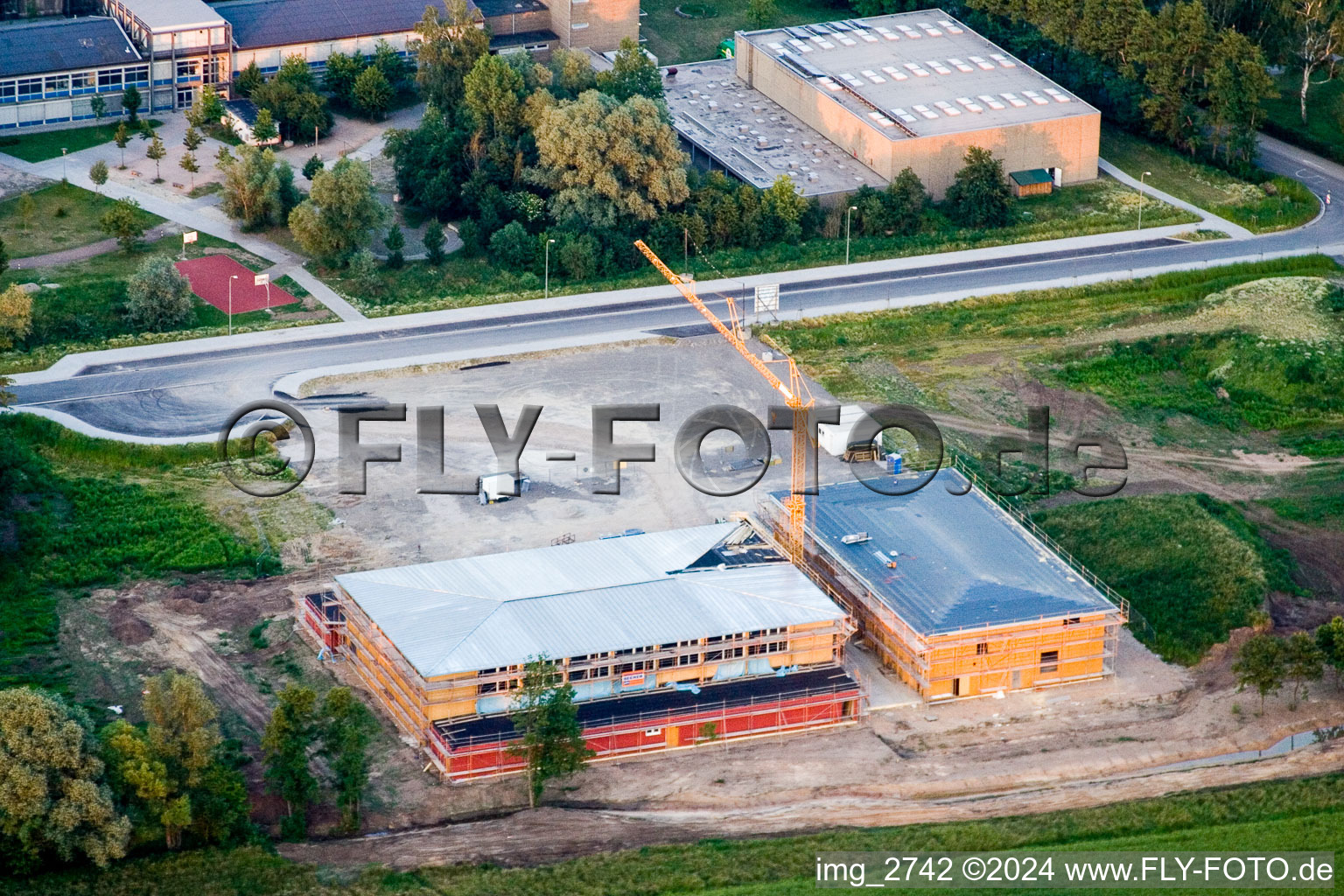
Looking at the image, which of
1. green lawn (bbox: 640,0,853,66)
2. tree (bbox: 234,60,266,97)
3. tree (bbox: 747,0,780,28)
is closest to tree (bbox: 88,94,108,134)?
tree (bbox: 234,60,266,97)

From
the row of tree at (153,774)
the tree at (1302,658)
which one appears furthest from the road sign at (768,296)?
the row of tree at (153,774)

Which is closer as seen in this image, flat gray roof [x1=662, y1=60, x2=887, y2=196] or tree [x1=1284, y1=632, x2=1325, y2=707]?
tree [x1=1284, y1=632, x2=1325, y2=707]

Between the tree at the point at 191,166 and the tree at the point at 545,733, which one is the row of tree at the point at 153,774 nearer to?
the tree at the point at 545,733

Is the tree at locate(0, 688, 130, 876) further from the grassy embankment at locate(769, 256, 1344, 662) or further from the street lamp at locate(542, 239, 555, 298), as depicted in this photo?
the street lamp at locate(542, 239, 555, 298)

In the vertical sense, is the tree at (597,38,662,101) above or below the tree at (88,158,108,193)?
above

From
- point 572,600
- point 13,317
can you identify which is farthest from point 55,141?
point 572,600

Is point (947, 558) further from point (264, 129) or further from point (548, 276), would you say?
point (264, 129)

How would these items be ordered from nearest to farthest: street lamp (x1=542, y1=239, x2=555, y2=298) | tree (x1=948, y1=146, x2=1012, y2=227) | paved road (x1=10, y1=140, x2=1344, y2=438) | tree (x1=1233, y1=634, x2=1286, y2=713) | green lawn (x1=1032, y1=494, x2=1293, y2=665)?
tree (x1=1233, y1=634, x2=1286, y2=713), green lawn (x1=1032, y1=494, x2=1293, y2=665), paved road (x1=10, y1=140, x2=1344, y2=438), street lamp (x1=542, y1=239, x2=555, y2=298), tree (x1=948, y1=146, x2=1012, y2=227)

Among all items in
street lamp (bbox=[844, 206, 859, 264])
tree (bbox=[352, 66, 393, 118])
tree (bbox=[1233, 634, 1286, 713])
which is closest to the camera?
tree (bbox=[1233, 634, 1286, 713])
